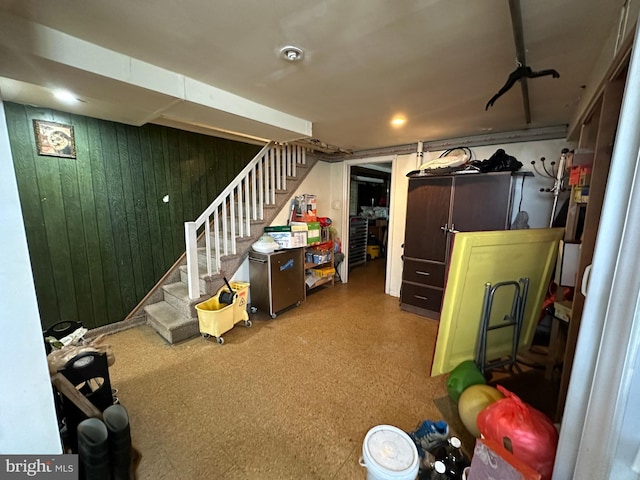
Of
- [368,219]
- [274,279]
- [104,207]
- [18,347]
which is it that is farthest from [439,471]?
[368,219]

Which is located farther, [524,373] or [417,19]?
[524,373]

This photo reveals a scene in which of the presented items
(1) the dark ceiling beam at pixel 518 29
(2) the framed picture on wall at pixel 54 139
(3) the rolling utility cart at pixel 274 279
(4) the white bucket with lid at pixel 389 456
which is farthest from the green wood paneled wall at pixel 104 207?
(1) the dark ceiling beam at pixel 518 29

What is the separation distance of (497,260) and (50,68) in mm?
2829

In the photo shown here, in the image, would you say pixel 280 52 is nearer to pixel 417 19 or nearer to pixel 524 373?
pixel 417 19

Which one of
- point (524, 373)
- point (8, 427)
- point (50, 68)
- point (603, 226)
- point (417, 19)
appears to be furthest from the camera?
point (524, 373)

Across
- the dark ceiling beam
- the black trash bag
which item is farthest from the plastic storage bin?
the black trash bag

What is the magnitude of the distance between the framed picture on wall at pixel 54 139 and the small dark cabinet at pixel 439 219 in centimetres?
359

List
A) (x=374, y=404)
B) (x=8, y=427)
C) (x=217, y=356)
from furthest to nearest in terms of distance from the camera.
Answer: (x=217, y=356) → (x=374, y=404) → (x=8, y=427)

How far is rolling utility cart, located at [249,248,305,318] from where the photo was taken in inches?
121

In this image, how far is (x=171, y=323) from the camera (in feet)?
8.40

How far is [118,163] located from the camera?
104 inches

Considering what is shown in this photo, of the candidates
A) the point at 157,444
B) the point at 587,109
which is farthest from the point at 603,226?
the point at 157,444

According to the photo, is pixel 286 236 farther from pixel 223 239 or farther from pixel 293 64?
pixel 293 64

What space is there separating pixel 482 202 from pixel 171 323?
3490 mm
